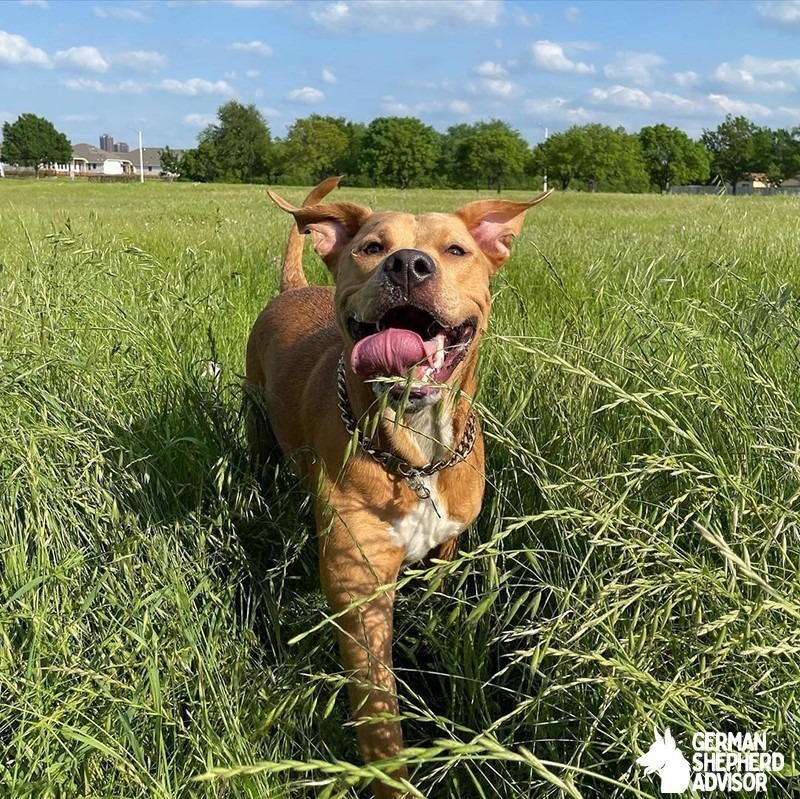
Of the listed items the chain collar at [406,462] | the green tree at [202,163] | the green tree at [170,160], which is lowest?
the chain collar at [406,462]

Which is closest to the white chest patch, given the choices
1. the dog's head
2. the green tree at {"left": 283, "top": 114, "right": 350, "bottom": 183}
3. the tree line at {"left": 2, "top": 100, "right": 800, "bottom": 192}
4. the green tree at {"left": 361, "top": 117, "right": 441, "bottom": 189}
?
the dog's head

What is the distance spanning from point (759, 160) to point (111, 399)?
3387 inches

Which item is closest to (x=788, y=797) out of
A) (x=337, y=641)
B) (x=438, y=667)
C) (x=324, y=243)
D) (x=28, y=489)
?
(x=438, y=667)

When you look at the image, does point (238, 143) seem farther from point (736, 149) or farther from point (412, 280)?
point (412, 280)

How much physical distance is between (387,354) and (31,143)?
13016 centimetres

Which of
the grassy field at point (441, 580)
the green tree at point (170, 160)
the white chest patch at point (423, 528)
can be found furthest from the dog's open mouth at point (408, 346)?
the green tree at point (170, 160)

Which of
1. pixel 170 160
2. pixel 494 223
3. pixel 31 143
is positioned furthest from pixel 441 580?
pixel 31 143

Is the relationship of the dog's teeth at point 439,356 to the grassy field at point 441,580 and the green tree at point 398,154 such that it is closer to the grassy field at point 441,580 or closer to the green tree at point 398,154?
the grassy field at point 441,580

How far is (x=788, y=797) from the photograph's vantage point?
151cm

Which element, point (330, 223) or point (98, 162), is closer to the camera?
point (330, 223)

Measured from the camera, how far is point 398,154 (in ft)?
292

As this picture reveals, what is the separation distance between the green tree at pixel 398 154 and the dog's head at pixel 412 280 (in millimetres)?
87309

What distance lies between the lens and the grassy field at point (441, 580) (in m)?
1.57

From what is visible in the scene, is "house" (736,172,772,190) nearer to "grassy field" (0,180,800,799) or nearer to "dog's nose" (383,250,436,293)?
"grassy field" (0,180,800,799)
